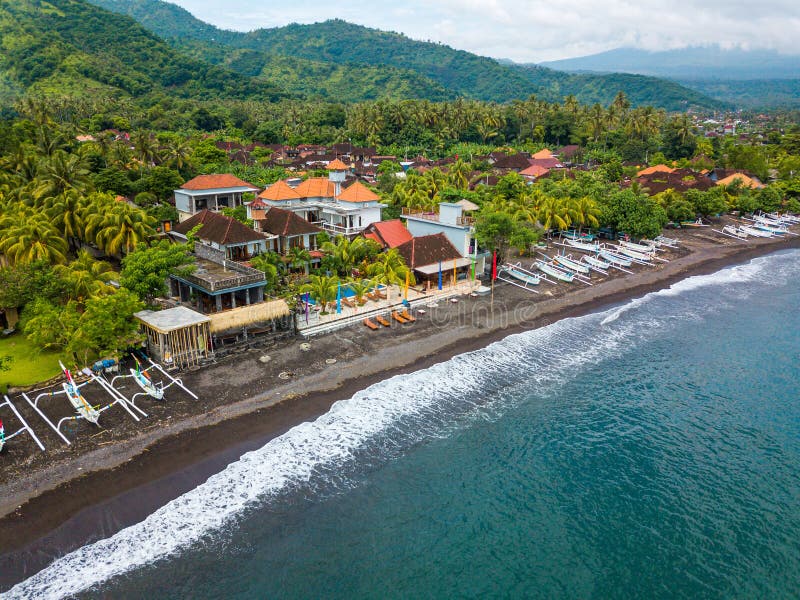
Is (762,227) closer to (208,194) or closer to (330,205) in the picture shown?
(330,205)

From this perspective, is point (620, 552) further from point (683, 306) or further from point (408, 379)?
point (683, 306)

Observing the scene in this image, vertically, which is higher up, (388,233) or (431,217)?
(431,217)

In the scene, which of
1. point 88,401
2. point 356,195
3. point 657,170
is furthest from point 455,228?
point 657,170

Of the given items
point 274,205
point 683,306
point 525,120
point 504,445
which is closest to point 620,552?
point 504,445

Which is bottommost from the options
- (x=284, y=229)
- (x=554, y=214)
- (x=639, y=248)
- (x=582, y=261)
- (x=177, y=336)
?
(x=582, y=261)

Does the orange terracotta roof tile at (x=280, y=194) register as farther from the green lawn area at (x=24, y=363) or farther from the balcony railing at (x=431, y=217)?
the green lawn area at (x=24, y=363)

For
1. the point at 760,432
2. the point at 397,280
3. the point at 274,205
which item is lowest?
the point at 760,432

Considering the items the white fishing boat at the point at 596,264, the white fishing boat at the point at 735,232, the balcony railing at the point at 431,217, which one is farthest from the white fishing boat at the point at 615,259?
the white fishing boat at the point at 735,232

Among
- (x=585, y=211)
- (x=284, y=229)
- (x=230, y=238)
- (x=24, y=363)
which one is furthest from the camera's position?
(x=585, y=211)
